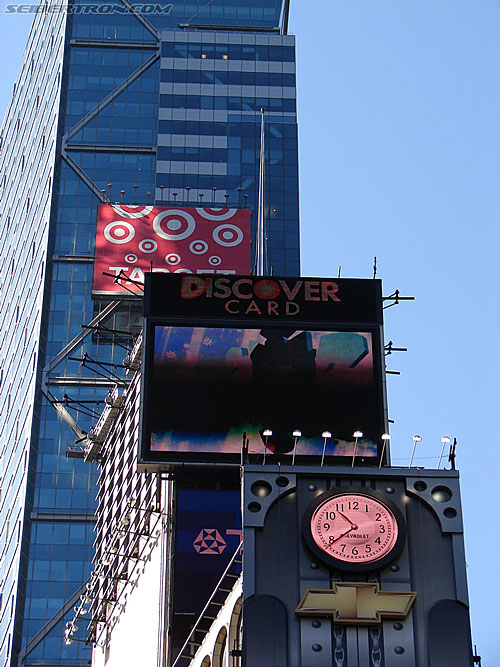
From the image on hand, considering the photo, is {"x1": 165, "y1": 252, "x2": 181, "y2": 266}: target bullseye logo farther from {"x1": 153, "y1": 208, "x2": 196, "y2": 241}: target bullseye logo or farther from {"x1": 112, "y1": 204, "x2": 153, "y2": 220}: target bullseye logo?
{"x1": 112, "y1": 204, "x2": 153, "y2": 220}: target bullseye logo

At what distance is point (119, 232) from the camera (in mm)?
135125

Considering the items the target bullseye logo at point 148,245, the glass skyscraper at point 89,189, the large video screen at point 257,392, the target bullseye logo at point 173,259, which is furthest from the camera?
the glass skyscraper at point 89,189

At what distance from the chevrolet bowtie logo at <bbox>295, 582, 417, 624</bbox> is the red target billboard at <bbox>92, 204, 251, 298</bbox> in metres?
74.8

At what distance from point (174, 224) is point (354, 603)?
78.5 meters

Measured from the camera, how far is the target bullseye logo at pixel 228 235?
438ft

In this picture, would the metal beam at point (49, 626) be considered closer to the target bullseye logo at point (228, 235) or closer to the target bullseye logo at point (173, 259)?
the target bullseye logo at point (173, 259)

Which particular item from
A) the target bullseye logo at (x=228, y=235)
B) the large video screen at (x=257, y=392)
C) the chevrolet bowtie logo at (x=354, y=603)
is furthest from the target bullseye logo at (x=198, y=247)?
the chevrolet bowtie logo at (x=354, y=603)

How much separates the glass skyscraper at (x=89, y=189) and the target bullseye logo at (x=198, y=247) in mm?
17988

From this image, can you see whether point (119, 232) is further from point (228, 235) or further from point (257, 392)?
point (257, 392)

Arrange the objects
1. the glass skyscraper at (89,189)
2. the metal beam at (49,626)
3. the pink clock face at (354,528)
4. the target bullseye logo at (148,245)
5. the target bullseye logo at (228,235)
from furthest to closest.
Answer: the glass skyscraper at (89,189), the metal beam at (49,626), the target bullseye logo at (148,245), the target bullseye logo at (228,235), the pink clock face at (354,528)

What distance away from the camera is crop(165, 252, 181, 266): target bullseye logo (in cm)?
13425

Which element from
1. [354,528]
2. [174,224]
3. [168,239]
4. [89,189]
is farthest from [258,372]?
[89,189]

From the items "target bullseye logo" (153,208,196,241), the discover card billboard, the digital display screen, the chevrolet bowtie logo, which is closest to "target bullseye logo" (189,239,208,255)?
"target bullseye logo" (153,208,196,241)

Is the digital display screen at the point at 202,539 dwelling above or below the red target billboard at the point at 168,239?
below
